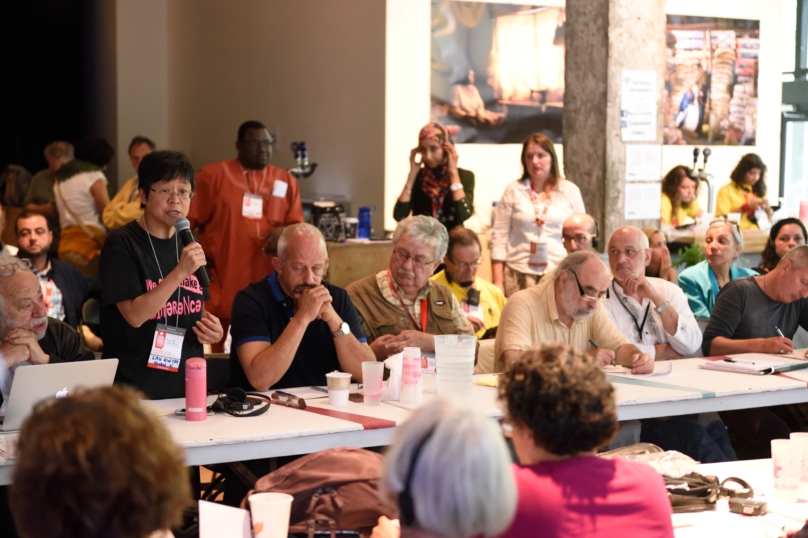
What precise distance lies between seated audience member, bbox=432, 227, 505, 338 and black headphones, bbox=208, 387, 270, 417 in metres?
1.95

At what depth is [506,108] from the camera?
320 inches

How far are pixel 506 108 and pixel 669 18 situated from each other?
2.37 m

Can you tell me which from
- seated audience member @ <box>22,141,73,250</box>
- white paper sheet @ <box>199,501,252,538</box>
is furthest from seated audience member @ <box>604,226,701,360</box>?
seated audience member @ <box>22,141,73,250</box>

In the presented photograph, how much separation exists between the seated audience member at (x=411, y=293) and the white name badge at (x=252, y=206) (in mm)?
1742

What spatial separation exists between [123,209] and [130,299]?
11.6 feet

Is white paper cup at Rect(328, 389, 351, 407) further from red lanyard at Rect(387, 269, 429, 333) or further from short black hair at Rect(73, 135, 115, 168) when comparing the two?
short black hair at Rect(73, 135, 115, 168)

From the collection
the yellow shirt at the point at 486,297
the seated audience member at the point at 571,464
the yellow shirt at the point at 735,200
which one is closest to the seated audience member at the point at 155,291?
the seated audience member at the point at 571,464

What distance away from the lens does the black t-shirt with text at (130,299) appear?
10.6 ft

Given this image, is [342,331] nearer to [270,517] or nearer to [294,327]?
[294,327]

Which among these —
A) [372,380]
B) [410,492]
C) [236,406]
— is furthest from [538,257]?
[410,492]

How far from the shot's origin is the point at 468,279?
4.96 m

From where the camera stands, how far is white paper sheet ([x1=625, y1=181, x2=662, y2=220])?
6047 millimetres

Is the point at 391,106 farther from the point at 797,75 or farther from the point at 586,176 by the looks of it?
the point at 797,75

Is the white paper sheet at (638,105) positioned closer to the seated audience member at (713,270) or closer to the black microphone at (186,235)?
the seated audience member at (713,270)
